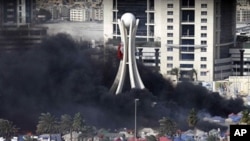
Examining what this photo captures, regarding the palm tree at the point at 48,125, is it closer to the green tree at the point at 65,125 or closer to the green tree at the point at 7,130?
the green tree at the point at 65,125

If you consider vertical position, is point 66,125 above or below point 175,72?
below

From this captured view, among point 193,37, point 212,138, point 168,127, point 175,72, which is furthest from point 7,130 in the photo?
point 193,37

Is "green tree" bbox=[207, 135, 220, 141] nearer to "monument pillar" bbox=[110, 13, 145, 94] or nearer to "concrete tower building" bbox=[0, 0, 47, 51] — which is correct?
"monument pillar" bbox=[110, 13, 145, 94]

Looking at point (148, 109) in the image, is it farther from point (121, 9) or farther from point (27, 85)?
point (121, 9)

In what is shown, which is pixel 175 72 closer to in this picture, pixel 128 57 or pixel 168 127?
pixel 128 57

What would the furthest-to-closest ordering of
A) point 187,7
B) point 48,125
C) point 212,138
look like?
point 187,7 < point 48,125 < point 212,138

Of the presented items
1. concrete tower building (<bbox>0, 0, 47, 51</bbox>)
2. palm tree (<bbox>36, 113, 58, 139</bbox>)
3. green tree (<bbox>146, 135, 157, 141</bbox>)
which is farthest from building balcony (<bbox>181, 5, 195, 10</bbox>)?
green tree (<bbox>146, 135, 157, 141</bbox>)

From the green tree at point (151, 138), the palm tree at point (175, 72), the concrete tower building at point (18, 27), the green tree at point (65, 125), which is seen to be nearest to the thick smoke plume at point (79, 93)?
the concrete tower building at point (18, 27)
